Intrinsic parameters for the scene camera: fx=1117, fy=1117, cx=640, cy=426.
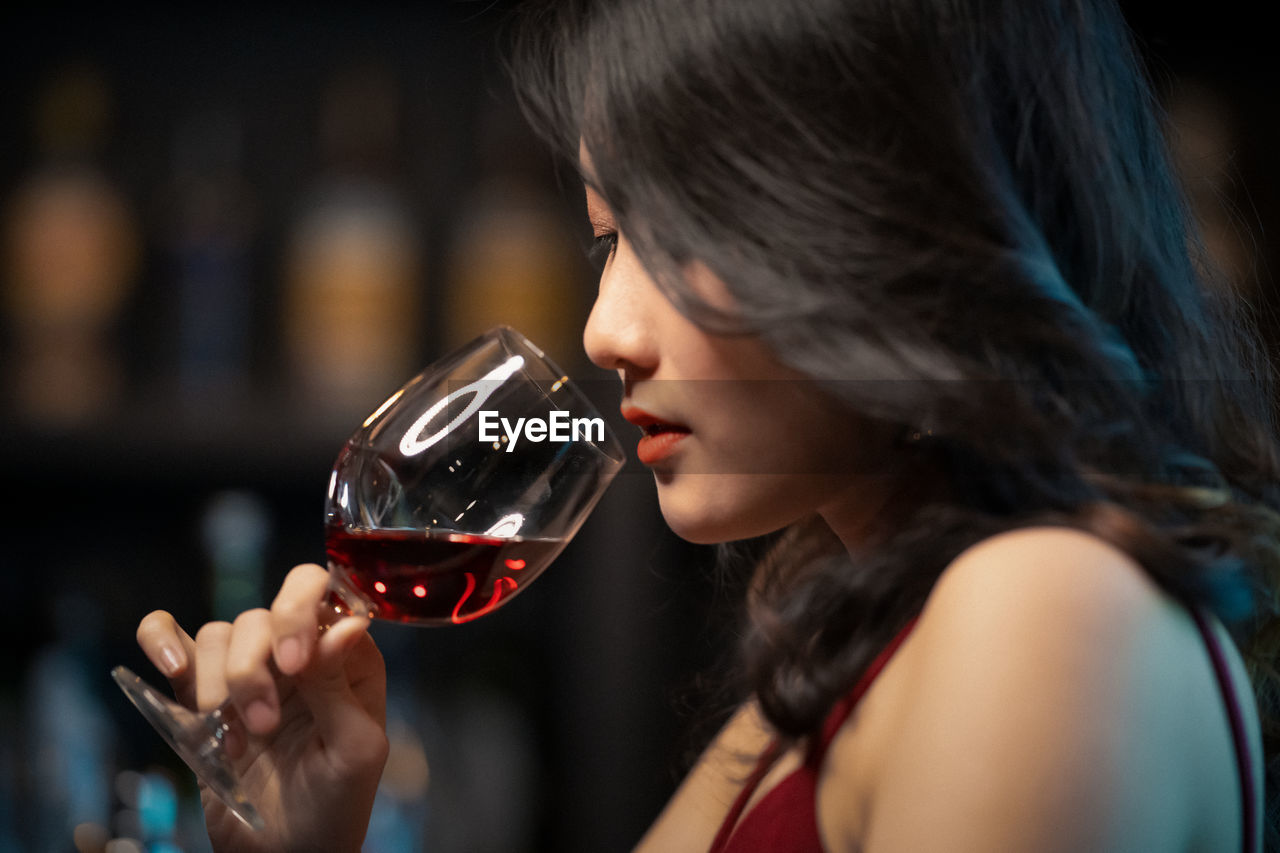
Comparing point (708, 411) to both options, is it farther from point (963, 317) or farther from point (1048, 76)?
point (1048, 76)

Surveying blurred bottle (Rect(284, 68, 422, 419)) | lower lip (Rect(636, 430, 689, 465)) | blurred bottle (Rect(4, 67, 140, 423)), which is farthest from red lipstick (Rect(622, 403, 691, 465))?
blurred bottle (Rect(4, 67, 140, 423))

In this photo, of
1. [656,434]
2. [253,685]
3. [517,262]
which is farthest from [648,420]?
[517,262]

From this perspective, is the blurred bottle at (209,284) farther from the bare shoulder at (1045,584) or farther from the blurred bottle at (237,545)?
the bare shoulder at (1045,584)

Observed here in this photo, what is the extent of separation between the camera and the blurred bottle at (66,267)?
1.05 meters

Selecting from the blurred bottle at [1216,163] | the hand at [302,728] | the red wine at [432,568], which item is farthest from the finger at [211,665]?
the blurred bottle at [1216,163]

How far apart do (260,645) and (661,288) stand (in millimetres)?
277

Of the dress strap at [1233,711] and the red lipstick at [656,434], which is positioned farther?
the red lipstick at [656,434]

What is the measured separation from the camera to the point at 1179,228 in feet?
2.07

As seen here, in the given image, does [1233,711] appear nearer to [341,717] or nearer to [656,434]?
[656,434]

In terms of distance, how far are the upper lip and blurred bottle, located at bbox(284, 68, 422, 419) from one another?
51 centimetres

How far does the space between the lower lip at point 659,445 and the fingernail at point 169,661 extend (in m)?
0.30

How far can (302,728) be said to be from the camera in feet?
2.24

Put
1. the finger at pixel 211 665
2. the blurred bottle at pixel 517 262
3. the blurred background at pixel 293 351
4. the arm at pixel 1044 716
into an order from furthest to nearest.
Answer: the blurred bottle at pixel 517 262 < the blurred background at pixel 293 351 < the finger at pixel 211 665 < the arm at pixel 1044 716

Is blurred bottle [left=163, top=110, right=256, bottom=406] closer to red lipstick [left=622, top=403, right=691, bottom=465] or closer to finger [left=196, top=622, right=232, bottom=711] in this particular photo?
finger [left=196, top=622, right=232, bottom=711]
